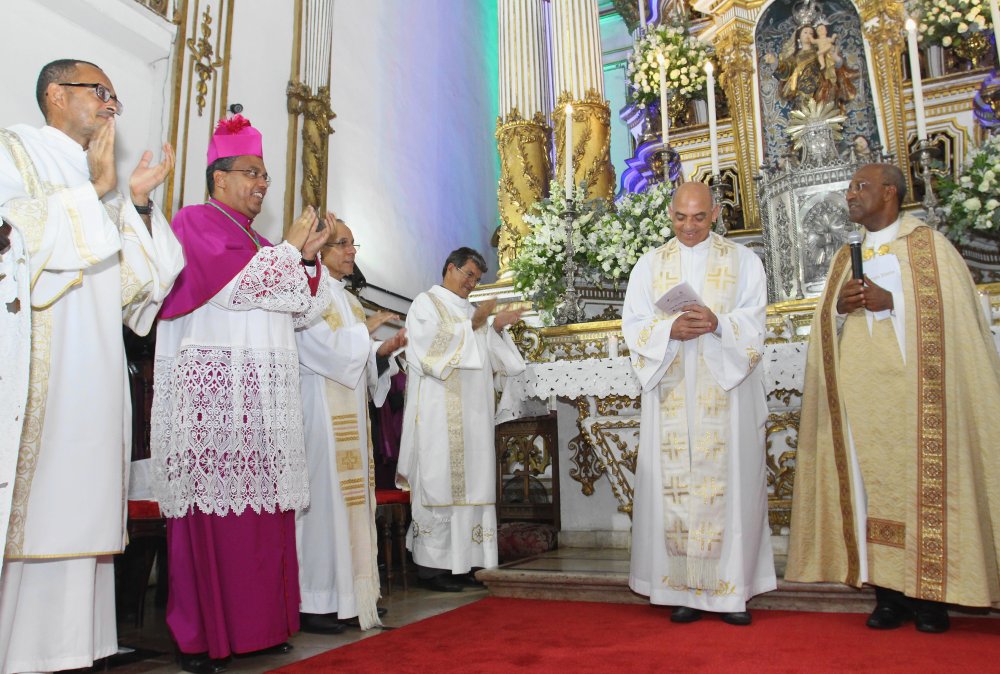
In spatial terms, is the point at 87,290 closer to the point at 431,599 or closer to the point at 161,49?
the point at 431,599

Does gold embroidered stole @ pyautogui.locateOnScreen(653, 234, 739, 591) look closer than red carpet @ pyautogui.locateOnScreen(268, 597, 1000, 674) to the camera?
No

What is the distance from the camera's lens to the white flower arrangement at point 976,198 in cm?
439

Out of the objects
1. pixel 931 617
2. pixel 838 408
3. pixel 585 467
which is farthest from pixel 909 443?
pixel 585 467

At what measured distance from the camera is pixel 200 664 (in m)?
2.94

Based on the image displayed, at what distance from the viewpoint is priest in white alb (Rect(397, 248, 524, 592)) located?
4.75 m

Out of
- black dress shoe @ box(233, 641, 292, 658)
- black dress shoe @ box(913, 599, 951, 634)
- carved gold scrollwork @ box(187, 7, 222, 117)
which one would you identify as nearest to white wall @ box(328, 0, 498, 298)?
carved gold scrollwork @ box(187, 7, 222, 117)

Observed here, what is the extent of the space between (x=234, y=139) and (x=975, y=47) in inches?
222

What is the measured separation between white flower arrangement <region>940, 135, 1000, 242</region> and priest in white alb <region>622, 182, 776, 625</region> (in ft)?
4.91

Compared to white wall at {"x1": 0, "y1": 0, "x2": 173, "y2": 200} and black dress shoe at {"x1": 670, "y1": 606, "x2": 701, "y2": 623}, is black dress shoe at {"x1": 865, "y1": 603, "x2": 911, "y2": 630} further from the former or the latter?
white wall at {"x1": 0, "y1": 0, "x2": 173, "y2": 200}

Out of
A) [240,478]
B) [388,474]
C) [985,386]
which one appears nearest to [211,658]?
[240,478]

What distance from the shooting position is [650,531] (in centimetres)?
367

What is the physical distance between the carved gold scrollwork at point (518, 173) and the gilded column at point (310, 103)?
64.7 inches

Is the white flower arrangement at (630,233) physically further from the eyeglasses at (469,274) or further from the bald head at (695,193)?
the bald head at (695,193)

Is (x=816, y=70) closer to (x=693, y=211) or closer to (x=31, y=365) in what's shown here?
(x=693, y=211)
